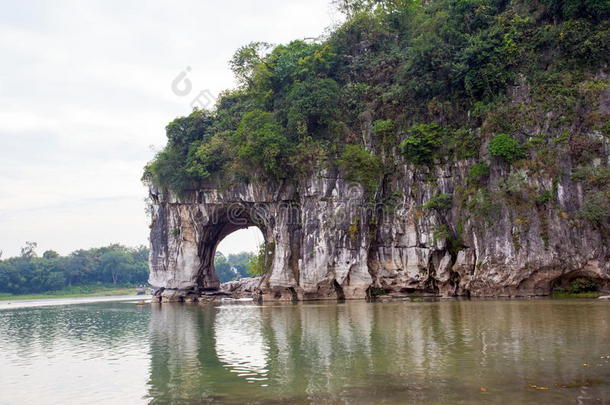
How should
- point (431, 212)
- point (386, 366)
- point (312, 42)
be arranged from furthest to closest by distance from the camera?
point (312, 42) < point (431, 212) < point (386, 366)

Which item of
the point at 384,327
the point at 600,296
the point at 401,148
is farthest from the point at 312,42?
the point at 384,327

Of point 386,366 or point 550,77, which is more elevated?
point 550,77

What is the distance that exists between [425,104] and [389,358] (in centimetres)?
1995

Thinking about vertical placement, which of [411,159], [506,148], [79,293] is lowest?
[79,293]

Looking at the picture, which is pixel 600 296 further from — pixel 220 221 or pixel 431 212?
pixel 220 221

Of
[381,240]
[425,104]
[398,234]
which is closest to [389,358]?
[398,234]

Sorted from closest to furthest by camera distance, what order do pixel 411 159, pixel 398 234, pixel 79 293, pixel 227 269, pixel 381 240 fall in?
1. pixel 411 159
2. pixel 398 234
3. pixel 381 240
4. pixel 79 293
5. pixel 227 269

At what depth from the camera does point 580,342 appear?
997cm

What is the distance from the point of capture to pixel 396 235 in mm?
26750

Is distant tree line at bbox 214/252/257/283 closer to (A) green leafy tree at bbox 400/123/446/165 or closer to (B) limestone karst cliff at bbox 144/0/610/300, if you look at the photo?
(B) limestone karst cliff at bbox 144/0/610/300

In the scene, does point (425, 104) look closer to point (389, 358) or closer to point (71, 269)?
point (389, 358)

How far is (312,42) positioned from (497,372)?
2771 cm

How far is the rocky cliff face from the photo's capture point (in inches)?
882

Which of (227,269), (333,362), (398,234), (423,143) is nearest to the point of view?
(333,362)
